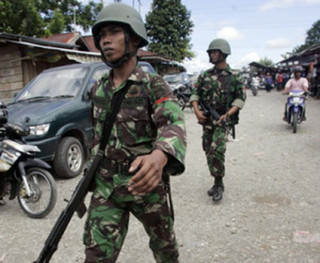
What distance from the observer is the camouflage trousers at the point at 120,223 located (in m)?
1.78

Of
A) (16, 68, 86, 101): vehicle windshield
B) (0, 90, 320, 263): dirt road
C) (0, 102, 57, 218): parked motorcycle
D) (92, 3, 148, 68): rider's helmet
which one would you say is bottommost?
(0, 90, 320, 263): dirt road

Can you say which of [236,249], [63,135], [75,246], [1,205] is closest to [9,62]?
[63,135]

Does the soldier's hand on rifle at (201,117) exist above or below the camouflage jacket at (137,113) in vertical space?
below

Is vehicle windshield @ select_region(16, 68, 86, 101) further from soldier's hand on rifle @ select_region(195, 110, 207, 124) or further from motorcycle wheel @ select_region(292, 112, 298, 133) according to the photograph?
motorcycle wheel @ select_region(292, 112, 298, 133)

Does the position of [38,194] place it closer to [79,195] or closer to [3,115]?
[3,115]

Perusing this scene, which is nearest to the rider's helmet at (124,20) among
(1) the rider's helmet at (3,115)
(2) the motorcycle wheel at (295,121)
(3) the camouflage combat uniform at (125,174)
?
(3) the camouflage combat uniform at (125,174)

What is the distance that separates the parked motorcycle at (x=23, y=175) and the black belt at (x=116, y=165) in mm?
2066

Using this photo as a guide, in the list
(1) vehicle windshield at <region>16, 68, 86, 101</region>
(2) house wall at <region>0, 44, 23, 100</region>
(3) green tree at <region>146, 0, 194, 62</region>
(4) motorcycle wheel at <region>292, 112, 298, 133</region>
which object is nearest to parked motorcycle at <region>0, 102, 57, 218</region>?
(1) vehicle windshield at <region>16, 68, 86, 101</region>

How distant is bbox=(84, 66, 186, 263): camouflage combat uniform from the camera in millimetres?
1764

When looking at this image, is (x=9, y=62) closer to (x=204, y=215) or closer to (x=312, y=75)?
(x=204, y=215)

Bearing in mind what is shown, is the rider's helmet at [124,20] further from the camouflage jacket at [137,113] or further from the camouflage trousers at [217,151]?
the camouflage trousers at [217,151]

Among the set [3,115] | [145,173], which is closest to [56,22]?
[3,115]

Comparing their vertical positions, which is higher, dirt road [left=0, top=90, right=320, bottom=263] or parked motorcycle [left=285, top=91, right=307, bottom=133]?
parked motorcycle [left=285, top=91, right=307, bottom=133]

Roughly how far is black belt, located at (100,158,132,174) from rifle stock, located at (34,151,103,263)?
60 millimetres
